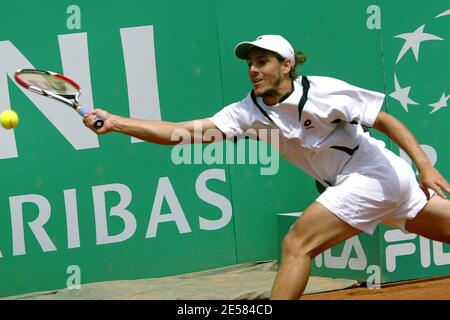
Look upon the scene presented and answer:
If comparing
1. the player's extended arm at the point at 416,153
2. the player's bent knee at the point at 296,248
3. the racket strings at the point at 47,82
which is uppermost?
the racket strings at the point at 47,82

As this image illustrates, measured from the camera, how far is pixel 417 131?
7.87 meters

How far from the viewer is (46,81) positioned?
5859mm

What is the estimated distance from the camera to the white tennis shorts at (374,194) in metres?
5.34

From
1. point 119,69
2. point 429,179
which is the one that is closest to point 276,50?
point 429,179

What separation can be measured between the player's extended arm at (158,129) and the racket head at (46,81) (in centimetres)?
59

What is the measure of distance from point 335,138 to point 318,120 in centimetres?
15

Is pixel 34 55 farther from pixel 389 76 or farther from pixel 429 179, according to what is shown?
pixel 429 179

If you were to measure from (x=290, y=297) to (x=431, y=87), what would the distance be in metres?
3.31

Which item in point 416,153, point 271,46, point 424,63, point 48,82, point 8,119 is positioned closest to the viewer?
point 416,153

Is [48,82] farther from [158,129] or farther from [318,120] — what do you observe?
[318,120]

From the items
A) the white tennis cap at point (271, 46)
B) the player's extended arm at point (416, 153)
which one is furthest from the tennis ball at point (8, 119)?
the player's extended arm at point (416, 153)

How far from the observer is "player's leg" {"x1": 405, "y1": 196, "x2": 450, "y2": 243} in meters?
5.52

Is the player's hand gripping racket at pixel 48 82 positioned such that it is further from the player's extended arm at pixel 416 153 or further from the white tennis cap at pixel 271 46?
the player's extended arm at pixel 416 153

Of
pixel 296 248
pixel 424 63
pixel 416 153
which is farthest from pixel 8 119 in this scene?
pixel 424 63
